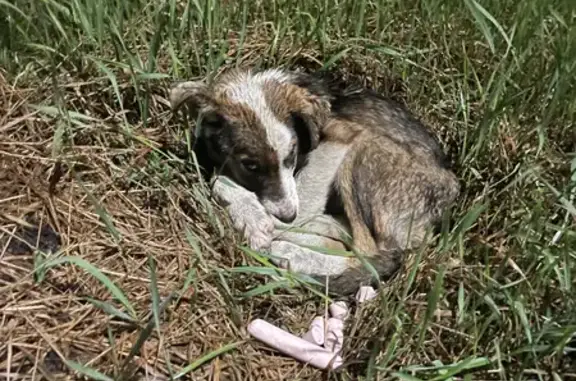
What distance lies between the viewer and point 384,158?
4559mm

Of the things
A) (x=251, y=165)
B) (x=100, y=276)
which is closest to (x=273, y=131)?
(x=251, y=165)

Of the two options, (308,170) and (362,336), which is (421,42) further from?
(362,336)

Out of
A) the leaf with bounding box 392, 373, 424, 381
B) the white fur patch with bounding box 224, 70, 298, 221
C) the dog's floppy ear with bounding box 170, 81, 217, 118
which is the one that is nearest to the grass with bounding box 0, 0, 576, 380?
the leaf with bounding box 392, 373, 424, 381

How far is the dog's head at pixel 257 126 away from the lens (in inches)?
174

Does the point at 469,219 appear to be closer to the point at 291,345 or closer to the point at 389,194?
the point at 389,194

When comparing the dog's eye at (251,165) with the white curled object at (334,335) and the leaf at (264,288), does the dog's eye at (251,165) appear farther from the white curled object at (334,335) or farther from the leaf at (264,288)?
the white curled object at (334,335)

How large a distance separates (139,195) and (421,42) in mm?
1782

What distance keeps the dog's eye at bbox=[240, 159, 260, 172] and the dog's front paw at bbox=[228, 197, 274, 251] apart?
0.15 m

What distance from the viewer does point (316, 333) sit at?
365cm

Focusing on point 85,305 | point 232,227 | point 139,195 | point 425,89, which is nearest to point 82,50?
point 139,195

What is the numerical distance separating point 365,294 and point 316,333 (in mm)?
366

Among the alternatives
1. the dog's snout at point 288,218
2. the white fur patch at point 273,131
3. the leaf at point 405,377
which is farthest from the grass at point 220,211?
the dog's snout at point 288,218

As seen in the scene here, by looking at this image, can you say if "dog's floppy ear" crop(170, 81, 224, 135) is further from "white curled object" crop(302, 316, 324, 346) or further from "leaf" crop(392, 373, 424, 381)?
"leaf" crop(392, 373, 424, 381)

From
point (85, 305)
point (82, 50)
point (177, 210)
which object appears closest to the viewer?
point (85, 305)
